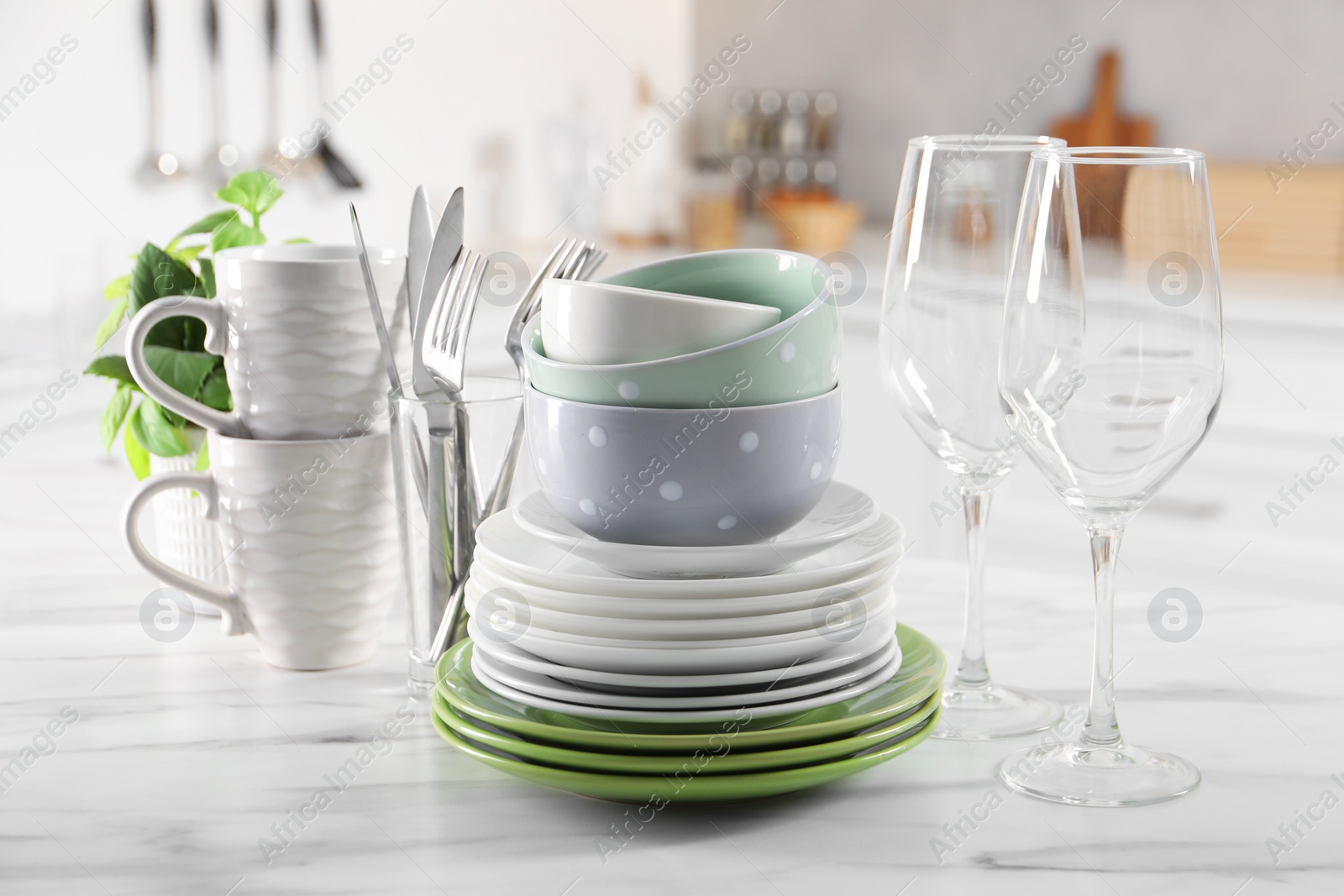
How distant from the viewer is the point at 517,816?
21.0 inches

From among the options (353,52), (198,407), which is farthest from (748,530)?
(353,52)

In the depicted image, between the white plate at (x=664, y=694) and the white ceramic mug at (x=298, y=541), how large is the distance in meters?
0.15

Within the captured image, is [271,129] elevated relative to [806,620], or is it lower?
elevated

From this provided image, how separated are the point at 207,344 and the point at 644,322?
0.28 meters

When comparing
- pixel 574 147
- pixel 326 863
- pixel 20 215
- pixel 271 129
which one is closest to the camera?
pixel 326 863

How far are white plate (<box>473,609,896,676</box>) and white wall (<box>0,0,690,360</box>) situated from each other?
3.87ft

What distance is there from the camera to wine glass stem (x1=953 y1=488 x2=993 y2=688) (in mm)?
649

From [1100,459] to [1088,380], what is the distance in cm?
3

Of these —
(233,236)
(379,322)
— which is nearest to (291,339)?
(379,322)

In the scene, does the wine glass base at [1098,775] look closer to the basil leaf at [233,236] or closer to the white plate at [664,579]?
the white plate at [664,579]

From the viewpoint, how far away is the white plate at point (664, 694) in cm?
54

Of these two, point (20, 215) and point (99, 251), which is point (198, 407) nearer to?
point (99, 251)

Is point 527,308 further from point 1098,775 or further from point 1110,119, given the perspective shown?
point 1110,119

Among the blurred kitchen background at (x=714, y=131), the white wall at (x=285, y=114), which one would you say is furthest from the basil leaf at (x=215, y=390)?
the white wall at (x=285, y=114)
